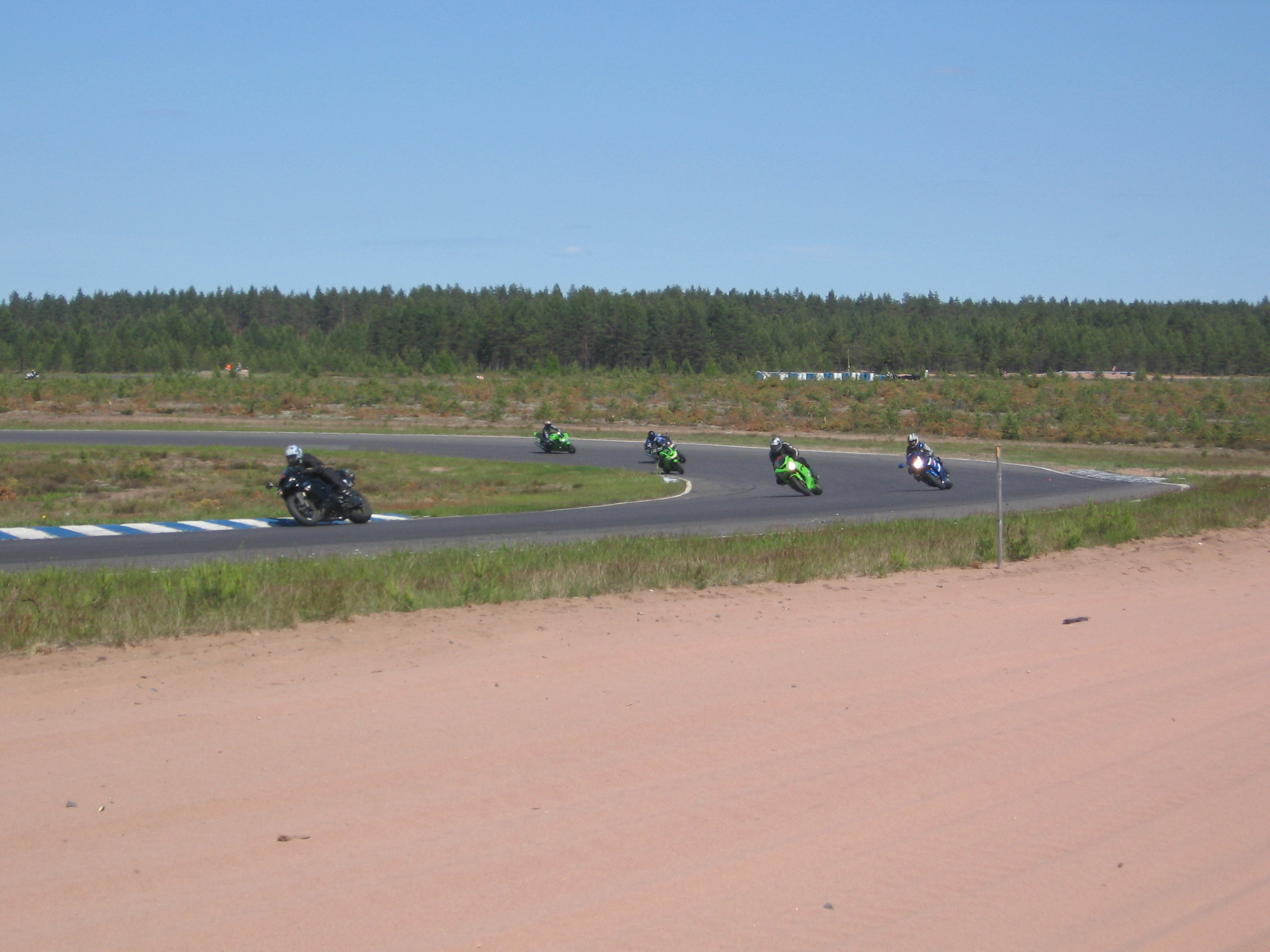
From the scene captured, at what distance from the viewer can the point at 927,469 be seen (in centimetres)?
2764

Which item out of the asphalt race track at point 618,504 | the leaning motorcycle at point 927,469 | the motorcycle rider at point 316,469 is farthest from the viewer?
the leaning motorcycle at point 927,469

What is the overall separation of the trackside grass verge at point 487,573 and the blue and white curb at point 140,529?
5.54 metres

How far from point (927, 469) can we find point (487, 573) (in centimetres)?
1720

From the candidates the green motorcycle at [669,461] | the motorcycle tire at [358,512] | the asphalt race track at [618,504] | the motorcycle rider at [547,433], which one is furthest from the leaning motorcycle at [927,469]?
the motorcycle rider at [547,433]

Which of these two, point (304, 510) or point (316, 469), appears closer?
point (304, 510)

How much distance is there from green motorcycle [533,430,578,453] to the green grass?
4405 mm

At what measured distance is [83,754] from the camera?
6.39 meters

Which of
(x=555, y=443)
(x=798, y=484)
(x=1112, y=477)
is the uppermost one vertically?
(x=555, y=443)

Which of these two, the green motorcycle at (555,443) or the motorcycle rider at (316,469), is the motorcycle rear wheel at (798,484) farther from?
the green motorcycle at (555,443)

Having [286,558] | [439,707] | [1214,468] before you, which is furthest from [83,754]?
[1214,468]

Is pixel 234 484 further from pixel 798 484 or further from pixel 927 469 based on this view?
pixel 927 469

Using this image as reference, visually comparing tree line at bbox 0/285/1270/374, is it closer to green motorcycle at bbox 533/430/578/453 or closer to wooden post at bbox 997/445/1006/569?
green motorcycle at bbox 533/430/578/453

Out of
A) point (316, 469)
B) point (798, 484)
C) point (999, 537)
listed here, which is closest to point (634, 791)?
point (999, 537)

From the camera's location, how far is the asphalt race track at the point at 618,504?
55.9 ft
